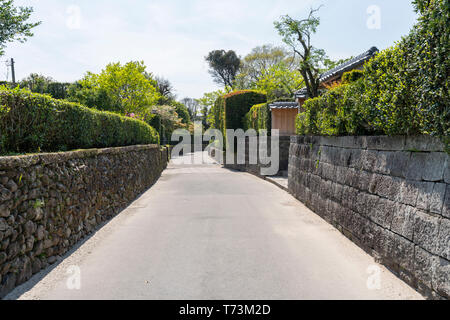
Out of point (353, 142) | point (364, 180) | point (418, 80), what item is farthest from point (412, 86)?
point (353, 142)

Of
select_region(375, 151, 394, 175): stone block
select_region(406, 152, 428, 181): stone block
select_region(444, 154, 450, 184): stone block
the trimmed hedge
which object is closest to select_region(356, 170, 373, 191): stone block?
select_region(375, 151, 394, 175): stone block

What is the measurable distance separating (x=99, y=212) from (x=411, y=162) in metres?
6.15

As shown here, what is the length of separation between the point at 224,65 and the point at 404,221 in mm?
56500

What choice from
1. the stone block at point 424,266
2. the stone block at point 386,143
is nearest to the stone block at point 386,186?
the stone block at point 386,143

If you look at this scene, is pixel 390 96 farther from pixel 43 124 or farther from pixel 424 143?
pixel 43 124

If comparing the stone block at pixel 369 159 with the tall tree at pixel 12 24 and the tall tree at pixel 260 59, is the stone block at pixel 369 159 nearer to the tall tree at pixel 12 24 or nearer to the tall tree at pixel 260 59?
the tall tree at pixel 12 24

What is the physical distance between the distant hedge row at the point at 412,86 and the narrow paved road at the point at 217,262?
1982mm

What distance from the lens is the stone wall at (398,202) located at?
11.6ft

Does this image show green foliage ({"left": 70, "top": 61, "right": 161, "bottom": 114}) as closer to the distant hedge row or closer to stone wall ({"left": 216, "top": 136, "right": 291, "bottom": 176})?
stone wall ({"left": 216, "top": 136, "right": 291, "bottom": 176})

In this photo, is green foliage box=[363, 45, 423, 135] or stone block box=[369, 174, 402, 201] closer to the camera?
green foliage box=[363, 45, 423, 135]

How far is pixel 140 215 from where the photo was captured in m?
8.45

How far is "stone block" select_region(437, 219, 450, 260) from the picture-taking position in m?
3.33

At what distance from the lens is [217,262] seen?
16.1ft
